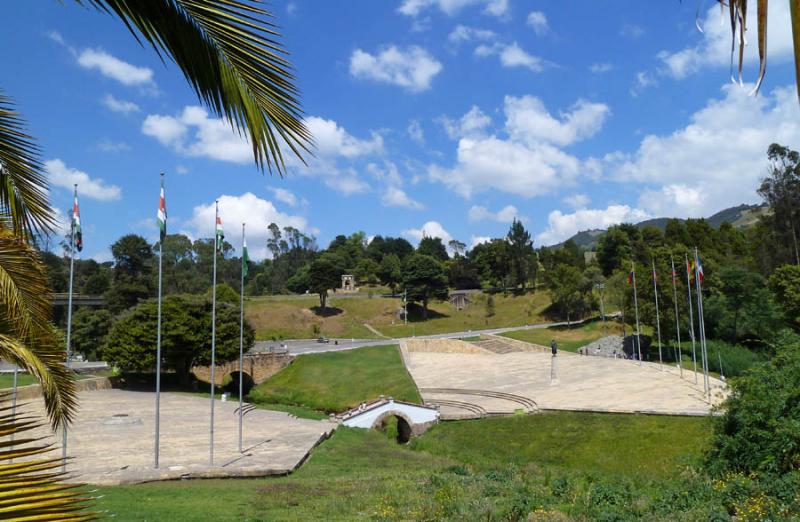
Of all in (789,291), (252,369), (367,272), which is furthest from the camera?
(367,272)

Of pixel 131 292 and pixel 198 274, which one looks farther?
pixel 198 274

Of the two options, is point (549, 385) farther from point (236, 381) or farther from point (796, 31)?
point (796, 31)

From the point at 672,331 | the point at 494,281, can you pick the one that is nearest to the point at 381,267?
the point at 494,281

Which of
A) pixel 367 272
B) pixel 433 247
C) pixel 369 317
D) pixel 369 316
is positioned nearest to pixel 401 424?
pixel 369 317

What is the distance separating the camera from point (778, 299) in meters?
42.1

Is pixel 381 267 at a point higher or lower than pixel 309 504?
higher

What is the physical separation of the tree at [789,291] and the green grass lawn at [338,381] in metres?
27.2

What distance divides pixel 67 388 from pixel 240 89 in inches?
157

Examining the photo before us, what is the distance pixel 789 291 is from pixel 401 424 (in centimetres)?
2945

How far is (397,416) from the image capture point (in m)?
30.6

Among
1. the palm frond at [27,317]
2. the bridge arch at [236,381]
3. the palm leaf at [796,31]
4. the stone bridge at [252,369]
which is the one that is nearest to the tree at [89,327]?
the stone bridge at [252,369]

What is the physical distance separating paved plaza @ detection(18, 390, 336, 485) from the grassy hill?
31.1 meters

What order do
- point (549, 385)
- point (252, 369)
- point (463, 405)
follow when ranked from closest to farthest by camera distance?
point (463, 405), point (549, 385), point (252, 369)

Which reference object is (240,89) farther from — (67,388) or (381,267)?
(381,267)
